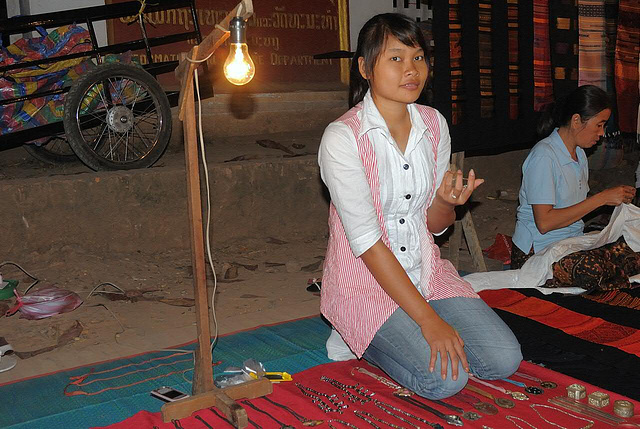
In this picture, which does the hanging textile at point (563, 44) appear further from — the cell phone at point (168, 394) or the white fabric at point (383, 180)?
the cell phone at point (168, 394)

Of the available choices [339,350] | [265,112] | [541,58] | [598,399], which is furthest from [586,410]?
[265,112]

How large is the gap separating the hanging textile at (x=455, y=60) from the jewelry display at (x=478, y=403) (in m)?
1.80

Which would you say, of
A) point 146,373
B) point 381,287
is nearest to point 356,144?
point 381,287

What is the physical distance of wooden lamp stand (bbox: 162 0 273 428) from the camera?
226 centimetres

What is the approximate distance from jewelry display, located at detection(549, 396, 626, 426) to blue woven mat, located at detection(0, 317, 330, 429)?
970 mm

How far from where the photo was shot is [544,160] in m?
3.69

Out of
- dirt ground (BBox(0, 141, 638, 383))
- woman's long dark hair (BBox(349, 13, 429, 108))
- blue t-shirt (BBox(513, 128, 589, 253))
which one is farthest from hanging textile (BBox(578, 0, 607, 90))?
woman's long dark hair (BBox(349, 13, 429, 108))

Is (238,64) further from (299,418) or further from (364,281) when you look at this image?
(299,418)

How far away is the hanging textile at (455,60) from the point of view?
151 inches

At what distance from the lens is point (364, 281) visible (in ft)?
8.83

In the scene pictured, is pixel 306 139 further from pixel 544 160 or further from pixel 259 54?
pixel 544 160

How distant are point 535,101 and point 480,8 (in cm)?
73

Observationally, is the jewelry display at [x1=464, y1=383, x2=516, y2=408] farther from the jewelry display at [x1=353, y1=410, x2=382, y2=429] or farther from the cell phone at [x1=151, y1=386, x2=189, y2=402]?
the cell phone at [x1=151, y1=386, x2=189, y2=402]

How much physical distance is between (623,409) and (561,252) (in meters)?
1.38
